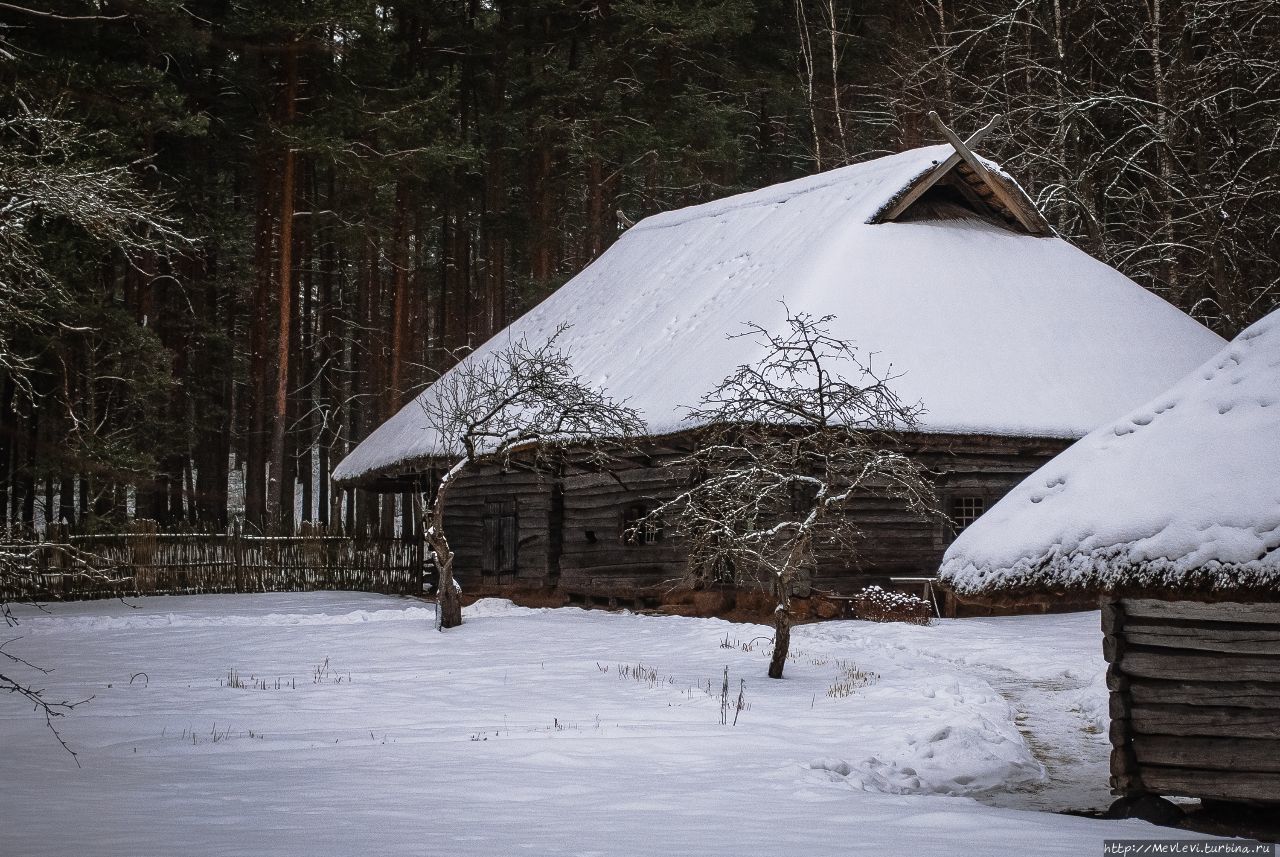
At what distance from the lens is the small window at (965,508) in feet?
62.3

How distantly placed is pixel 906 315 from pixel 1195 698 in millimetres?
12064

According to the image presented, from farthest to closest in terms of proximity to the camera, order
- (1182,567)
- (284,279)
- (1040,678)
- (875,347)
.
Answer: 1. (284,279)
2. (875,347)
3. (1040,678)
4. (1182,567)

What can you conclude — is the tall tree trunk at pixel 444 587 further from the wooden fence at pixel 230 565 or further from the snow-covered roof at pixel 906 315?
the wooden fence at pixel 230 565

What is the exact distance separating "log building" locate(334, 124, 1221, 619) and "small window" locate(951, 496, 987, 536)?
38mm

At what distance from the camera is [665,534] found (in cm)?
1914

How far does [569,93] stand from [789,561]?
22.7 m

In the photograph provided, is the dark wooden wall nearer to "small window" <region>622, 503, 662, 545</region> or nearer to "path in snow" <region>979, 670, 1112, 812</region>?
"small window" <region>622, 503, 662, 545</region>

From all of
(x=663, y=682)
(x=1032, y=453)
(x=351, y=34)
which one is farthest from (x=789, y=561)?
(x=351, y=34)

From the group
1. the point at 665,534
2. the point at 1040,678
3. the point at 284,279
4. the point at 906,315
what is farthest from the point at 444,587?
the point at 284,279

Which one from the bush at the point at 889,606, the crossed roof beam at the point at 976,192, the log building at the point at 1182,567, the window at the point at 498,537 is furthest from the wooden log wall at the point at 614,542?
the log building at the point at 1182,567

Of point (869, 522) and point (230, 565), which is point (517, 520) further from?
point (869, 522)

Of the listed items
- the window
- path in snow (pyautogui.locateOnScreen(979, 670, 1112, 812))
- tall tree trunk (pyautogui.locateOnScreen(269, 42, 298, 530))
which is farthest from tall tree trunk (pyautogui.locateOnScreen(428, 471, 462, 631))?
tall tree trunk (pyautogui.locateOnScreen(269, 42, 298, 530))

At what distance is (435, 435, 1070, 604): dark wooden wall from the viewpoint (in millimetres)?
18234

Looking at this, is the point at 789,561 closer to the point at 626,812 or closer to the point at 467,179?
the point at 626,812
